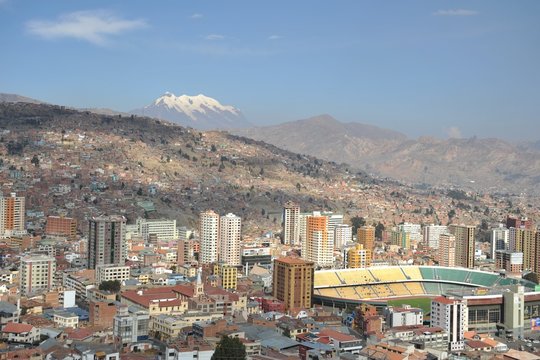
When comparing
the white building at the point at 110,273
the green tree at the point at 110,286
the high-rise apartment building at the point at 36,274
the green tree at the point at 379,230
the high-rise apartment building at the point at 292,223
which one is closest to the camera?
the green tree at the point at 110,286

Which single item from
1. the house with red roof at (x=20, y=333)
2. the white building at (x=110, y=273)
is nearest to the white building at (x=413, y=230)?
the white building at (x=110, y=273)

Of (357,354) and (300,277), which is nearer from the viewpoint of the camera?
(357,354)

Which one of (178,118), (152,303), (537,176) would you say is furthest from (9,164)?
(178,118)

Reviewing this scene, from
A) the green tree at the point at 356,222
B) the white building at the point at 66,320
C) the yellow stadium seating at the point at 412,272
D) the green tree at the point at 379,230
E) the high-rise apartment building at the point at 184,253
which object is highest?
the green tree at the point at 356,222

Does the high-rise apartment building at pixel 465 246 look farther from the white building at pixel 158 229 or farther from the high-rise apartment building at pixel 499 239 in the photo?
the white building at pixel 158 229

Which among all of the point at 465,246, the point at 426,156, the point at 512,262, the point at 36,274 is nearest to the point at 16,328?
the point at 36,274

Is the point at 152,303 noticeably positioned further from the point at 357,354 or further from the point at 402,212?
the point at 402,212
